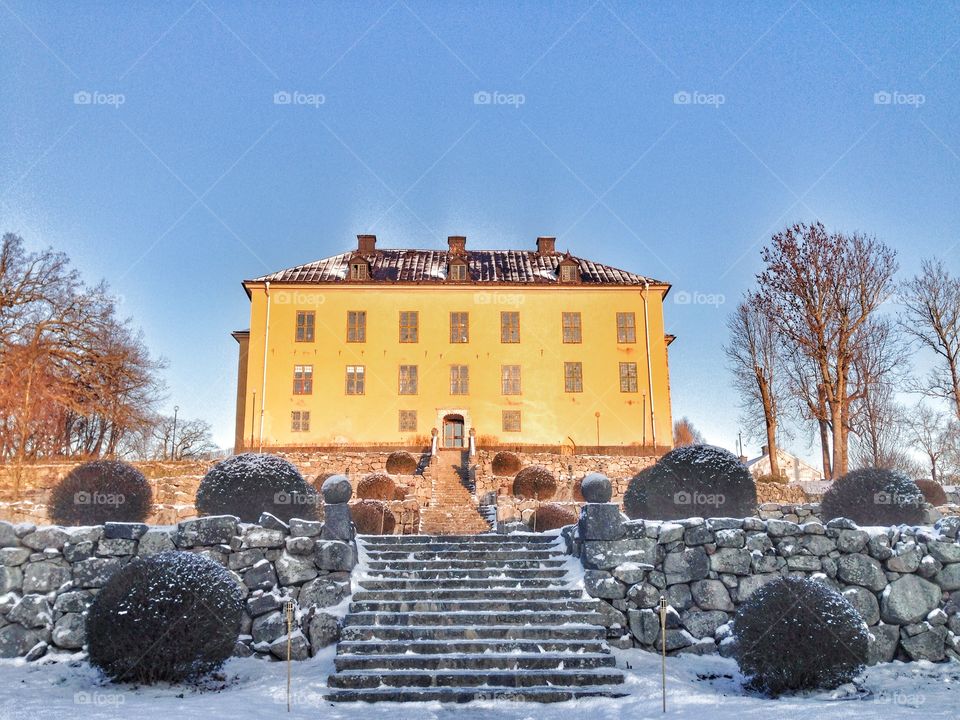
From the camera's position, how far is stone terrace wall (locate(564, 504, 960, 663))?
33.4 ft

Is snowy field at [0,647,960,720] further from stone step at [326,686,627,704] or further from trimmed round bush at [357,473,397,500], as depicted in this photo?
trimmed round bush at [357,473,397,500]

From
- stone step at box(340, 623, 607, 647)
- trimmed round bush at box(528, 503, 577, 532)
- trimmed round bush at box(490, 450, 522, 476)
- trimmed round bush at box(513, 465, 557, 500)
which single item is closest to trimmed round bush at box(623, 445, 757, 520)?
stone step at box(340, 623, 607, 647)

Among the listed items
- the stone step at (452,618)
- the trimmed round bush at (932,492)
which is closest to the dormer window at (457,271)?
the trimmed round bush at (932,492)

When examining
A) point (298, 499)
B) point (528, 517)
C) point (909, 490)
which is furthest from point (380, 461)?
point (909, 490)

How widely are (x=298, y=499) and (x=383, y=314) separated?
79.2ft

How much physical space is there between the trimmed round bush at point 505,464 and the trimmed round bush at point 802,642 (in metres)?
22.5

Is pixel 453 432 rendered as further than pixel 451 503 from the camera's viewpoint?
Yes

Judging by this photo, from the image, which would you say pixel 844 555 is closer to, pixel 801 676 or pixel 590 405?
pixel 801 676

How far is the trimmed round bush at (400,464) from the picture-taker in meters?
31.6

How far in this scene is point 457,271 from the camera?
36531mm

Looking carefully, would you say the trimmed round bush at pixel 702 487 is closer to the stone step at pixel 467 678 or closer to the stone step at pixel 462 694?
the stone step at pixel 467 678

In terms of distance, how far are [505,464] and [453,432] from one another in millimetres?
3954

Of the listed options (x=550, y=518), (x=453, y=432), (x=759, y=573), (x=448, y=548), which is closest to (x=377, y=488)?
(x=550, y=518)

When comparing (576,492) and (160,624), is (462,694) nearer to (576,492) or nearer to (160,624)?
(160,624)
